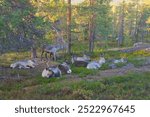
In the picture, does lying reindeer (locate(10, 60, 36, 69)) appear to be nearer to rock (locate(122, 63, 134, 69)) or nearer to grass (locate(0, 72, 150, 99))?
grass (locate(0, 72, 150, 99))

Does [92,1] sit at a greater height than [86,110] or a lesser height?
greater

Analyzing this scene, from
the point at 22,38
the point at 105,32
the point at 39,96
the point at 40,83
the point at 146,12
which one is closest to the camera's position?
the point at 39,96

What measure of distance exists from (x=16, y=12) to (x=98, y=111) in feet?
32.3

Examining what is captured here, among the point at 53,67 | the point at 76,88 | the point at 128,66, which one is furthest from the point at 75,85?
the point at 128,66

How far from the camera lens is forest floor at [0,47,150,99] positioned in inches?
728

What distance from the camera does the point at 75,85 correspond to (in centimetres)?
2025

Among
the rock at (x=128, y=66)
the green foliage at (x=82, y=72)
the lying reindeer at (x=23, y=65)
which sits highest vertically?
the lying reindeer at (x=23, y=65)

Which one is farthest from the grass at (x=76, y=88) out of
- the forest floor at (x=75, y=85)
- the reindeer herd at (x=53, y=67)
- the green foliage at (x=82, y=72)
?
the green foliage at (x=82, y=72)

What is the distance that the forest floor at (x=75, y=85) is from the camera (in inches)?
728

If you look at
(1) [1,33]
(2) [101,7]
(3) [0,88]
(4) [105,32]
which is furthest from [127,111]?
(4) [105,32]

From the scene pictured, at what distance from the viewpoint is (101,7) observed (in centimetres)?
4484

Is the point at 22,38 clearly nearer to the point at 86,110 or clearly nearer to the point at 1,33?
the point at 1,33

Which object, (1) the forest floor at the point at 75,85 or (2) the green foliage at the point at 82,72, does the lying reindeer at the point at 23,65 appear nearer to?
(1) the forest floor at the point at 75,85

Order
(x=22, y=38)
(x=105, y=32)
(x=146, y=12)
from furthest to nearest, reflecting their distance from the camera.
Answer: (x=146, y=12) < (x=105, y=32) < (x=22, y=38)
